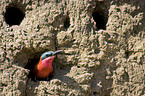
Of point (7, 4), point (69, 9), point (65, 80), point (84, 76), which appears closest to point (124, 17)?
point (69, 9)

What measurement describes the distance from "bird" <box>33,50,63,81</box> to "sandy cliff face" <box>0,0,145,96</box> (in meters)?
0.10

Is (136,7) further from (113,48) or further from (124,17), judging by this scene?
(113,48)

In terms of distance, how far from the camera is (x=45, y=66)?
3133 millimetres

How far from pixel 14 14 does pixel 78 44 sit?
1128mm

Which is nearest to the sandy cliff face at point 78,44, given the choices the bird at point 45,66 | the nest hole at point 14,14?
the nest hole at point 14,14

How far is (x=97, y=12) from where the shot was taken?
3.55 metres

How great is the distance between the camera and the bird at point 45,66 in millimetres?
3037

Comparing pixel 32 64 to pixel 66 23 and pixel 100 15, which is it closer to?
pixel 66 23

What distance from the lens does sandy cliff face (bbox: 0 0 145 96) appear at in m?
2.93

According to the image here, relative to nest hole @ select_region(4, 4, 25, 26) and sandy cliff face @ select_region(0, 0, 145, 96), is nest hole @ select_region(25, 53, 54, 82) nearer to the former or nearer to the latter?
sandy cliff face @ select_region(0, 0, 145, 96)

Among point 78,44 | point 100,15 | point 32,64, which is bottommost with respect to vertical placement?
point 32,64

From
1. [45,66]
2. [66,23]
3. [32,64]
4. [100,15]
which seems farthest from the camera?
[100,15]

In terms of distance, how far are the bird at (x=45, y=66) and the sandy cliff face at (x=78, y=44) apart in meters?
0.10

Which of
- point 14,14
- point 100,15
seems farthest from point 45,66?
point 100,15
